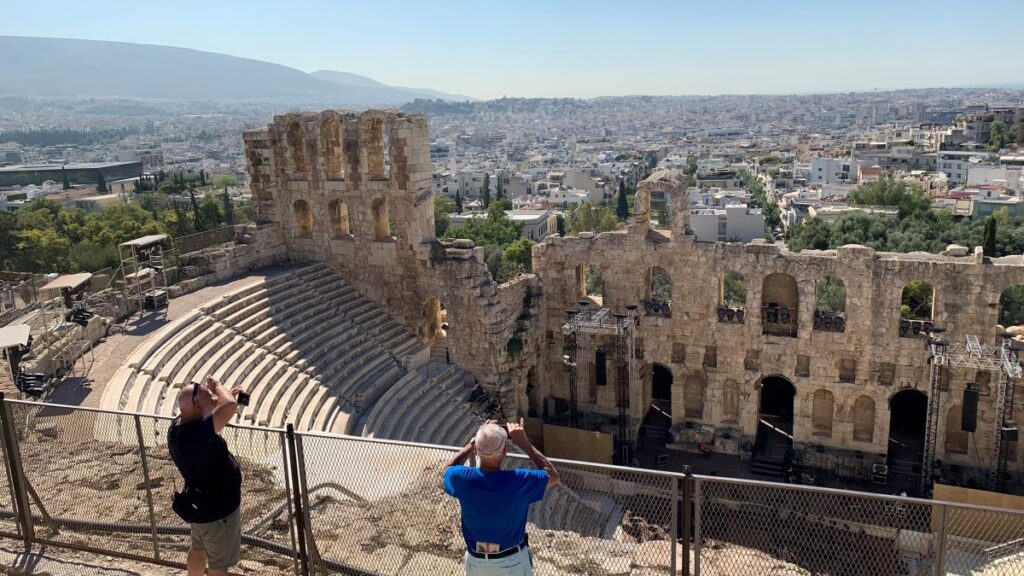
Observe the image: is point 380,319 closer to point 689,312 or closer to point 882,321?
point 689,312

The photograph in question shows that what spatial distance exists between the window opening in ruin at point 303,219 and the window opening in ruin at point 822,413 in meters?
17.5

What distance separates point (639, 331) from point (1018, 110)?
509 ft

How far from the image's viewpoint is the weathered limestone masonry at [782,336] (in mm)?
21828

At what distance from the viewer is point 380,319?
24.2 meters

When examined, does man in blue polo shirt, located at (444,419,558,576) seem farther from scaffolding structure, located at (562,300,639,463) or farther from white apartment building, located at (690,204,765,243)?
white apartment building, located at (690,204,765,243)

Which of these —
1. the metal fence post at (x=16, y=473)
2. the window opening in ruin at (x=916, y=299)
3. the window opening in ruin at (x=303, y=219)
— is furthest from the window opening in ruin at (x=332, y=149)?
the window opening in ruin at (x=916, y=299)

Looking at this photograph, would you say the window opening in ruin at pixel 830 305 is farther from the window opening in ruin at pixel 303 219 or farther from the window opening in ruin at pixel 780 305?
the window opening in ruin at pixel 303 219

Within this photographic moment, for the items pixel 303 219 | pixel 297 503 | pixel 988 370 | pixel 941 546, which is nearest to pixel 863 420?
pixel 988 370

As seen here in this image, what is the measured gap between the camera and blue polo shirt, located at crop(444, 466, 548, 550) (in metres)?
5.71

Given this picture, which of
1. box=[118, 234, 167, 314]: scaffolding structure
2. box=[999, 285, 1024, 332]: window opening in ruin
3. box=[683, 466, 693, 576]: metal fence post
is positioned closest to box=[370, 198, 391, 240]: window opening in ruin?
box=[118, 234, 167, 314]: scaffolding structure

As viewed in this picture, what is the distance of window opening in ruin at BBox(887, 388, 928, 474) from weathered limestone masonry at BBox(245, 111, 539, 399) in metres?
12.4

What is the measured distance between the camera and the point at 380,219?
990 inches

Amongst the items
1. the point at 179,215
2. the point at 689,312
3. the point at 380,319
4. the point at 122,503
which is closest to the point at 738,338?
the point at 689,312

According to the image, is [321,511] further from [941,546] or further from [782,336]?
[782,336]
